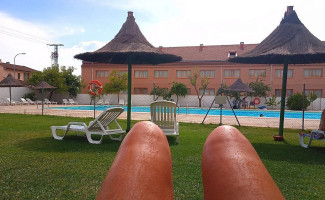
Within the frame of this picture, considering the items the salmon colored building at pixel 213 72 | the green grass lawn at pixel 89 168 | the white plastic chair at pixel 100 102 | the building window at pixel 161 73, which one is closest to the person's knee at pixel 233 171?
the green grass lawn at pixel 89 168

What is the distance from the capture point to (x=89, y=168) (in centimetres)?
428

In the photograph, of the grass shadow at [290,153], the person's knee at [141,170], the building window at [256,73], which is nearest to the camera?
the person's knee at [141,170]

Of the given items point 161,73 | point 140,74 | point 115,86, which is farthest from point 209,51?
point 115,86

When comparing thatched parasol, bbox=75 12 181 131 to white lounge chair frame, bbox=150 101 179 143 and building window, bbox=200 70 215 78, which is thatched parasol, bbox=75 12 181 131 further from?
building window, bbox=200 70 215 78

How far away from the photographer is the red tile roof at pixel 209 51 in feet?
125

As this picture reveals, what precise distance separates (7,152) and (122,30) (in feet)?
17.3

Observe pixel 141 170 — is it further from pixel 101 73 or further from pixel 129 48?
pixel 101 73

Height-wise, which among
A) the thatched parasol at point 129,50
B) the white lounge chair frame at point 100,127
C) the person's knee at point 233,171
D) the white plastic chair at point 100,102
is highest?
the thatched parasol at point 129,50

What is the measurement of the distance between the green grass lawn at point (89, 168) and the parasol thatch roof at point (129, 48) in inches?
110

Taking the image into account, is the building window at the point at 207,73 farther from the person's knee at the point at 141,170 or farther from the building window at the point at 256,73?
the person's knee at the point at 141,170

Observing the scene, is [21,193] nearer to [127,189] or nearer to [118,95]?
[127,189]

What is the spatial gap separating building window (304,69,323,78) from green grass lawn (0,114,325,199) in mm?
29433

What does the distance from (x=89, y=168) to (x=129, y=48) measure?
4531 millimetres

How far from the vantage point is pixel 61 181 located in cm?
359
